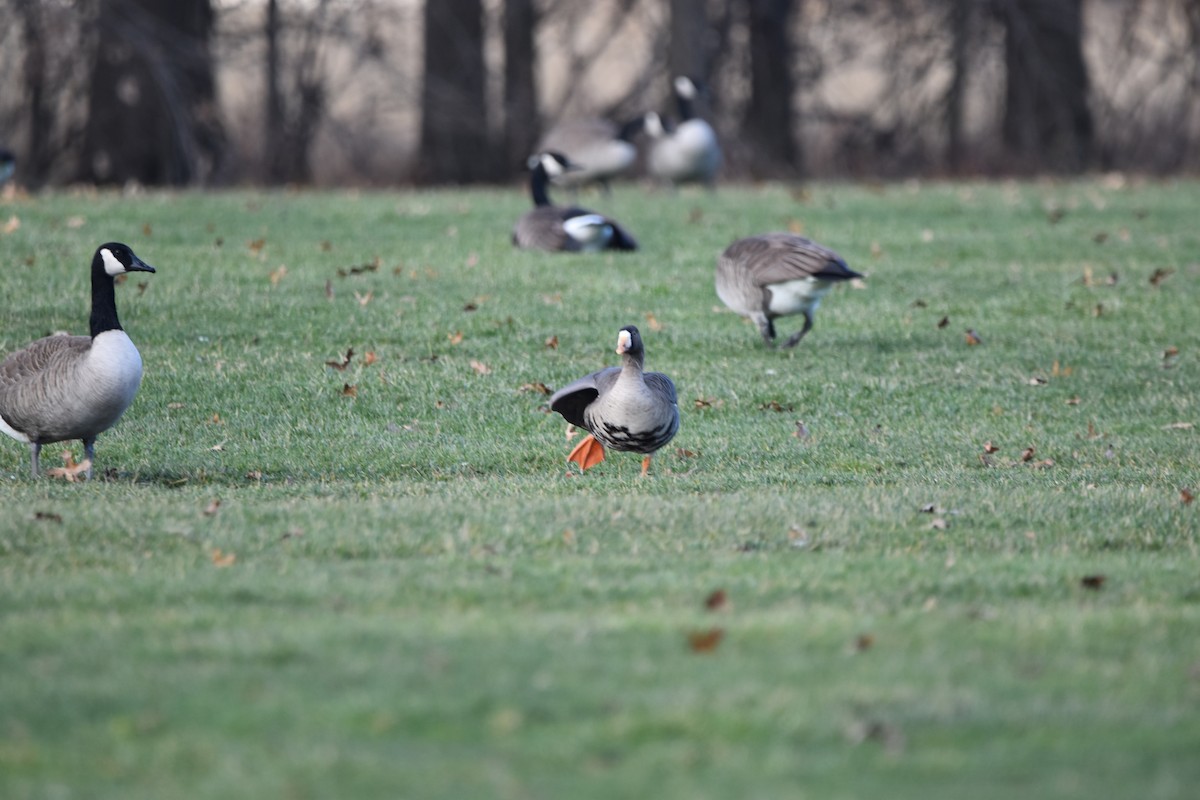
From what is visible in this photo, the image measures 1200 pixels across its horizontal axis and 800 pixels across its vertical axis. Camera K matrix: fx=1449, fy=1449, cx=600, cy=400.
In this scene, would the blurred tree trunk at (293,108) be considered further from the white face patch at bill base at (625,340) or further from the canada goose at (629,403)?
the white face patch at bill base at (625,340)

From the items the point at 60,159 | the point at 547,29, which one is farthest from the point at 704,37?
the point at 60,159

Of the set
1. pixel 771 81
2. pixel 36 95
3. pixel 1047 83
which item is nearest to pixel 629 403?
pixel 36 95

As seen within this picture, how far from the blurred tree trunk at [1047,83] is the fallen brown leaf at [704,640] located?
23752 mm

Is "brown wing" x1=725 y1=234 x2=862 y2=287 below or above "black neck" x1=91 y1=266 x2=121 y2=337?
above

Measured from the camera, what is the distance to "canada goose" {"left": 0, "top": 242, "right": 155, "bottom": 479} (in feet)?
27.6

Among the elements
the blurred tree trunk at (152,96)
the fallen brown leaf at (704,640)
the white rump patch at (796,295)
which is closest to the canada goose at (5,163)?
the blurred tree trunk at (152,96)

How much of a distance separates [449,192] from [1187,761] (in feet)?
60.1

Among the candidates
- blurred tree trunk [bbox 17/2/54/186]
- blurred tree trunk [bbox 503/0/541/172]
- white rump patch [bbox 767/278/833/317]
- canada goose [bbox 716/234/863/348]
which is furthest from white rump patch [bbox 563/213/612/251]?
blurred tree trunk [bbox 503/0/541/172]

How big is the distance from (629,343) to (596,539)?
1.54m

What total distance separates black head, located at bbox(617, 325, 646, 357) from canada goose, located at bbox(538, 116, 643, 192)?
12.3 meters

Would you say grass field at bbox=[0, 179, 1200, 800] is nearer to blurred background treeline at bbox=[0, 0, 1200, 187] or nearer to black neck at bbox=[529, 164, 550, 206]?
black neck at bbox=[529, 164, 550, 206]

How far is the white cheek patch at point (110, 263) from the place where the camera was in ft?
30.5

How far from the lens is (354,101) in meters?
29.2

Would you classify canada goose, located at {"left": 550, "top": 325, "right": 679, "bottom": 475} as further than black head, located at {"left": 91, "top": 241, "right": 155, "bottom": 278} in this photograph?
No
